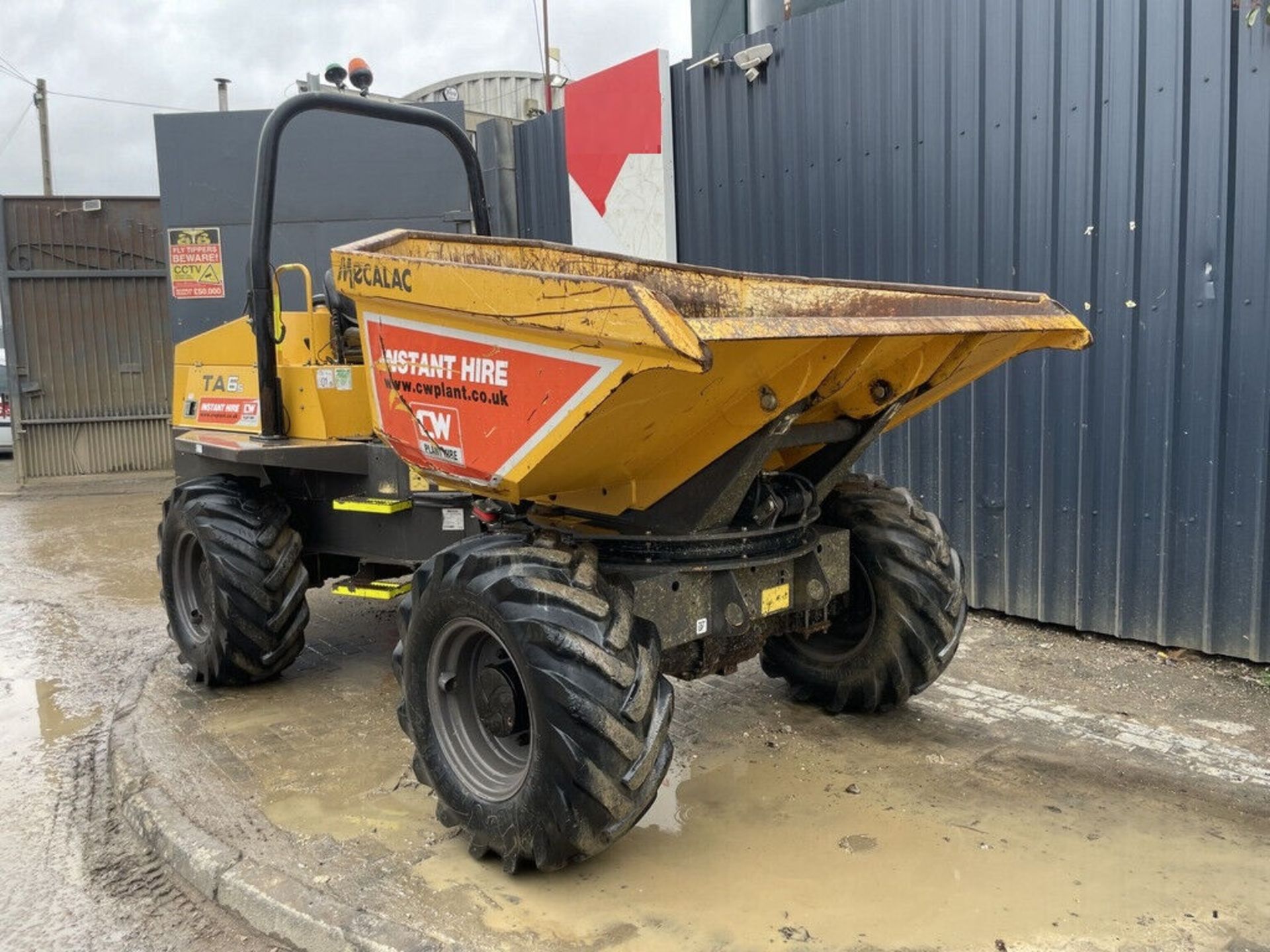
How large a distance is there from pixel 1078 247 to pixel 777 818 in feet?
11.6

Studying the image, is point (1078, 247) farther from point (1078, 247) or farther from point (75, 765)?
point (75, 765)

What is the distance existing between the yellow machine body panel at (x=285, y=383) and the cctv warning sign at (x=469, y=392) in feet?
4.60

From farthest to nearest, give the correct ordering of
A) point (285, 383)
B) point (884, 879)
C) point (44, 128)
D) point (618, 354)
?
point (44, 128)
point (285, 383)
point (884, 879)
point (618, 354)

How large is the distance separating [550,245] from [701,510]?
41.8 inches

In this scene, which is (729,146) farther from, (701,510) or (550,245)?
(701,510)

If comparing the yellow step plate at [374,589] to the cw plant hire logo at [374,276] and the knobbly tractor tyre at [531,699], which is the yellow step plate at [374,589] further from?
the cw plant hire logo at [374,276]

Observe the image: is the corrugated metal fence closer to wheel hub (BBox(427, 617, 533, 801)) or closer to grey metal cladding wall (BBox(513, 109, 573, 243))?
grey metal cladding wall (BBox(513, 109, 573, 243))

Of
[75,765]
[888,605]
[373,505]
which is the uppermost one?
[373,505]

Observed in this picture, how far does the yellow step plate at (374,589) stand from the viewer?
5270mm

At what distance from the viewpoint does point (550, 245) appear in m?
3.78

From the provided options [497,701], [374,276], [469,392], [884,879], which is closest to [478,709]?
[497,701]

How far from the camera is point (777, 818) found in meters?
3.85

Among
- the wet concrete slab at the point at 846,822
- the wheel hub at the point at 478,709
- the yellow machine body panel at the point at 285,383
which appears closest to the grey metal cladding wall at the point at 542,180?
the yellow machine body panel at the point at 285,383

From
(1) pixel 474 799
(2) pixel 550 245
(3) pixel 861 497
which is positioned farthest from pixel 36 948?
(3) pixel 861 497
